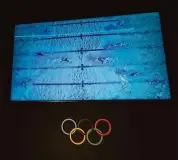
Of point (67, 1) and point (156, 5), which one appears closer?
point (156, 5)

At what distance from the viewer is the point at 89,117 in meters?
1.58

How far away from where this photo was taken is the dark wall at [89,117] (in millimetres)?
1482

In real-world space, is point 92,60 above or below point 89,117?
above

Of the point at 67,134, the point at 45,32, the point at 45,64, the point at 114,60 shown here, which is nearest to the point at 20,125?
the point at 67,134

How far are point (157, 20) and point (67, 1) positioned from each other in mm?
848

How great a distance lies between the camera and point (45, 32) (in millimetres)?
1718

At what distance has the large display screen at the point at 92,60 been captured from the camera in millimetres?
1535

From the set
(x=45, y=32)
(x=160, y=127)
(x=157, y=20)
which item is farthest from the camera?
(x=45, y=32)

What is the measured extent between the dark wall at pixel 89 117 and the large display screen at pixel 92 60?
0.30 feet

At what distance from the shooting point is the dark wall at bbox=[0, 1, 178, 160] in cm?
148

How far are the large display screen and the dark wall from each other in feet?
0.30

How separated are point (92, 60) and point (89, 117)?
481mm

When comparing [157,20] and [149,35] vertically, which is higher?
[157,20]

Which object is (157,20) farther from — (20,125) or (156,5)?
(20,125)
